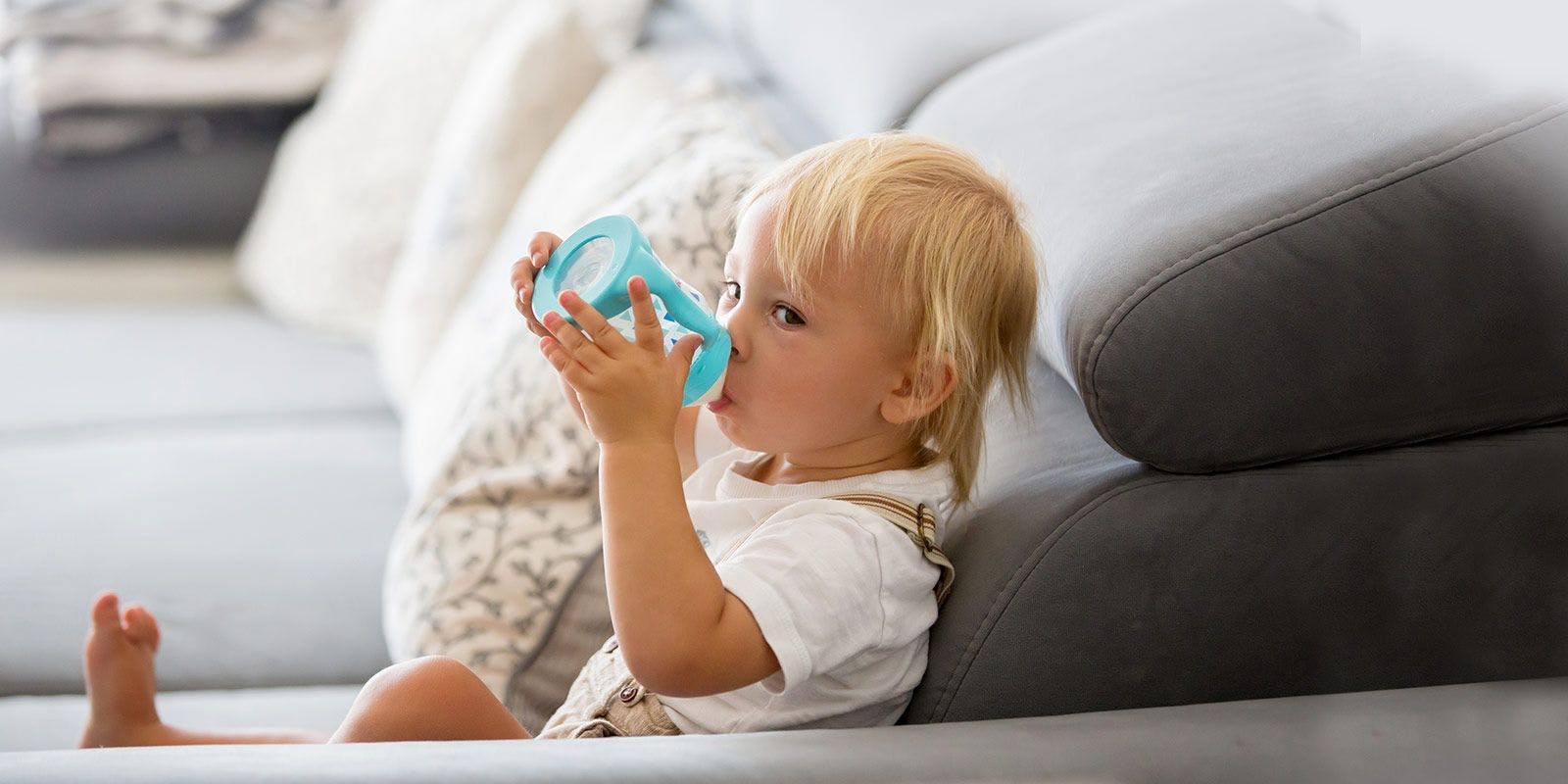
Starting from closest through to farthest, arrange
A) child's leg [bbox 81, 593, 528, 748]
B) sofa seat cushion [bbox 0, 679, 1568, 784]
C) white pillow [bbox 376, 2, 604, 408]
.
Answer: sofa seat cushion [bbox 0, 679, 1568, 784] → child's leg [bbox 81, 593, 528, 748] → white pillow [bbox 376, 2, 604, 408]

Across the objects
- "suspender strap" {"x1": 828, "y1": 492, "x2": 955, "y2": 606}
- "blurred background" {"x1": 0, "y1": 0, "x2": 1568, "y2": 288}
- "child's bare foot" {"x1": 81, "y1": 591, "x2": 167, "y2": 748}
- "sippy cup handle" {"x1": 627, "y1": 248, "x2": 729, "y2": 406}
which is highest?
"blurred background" {"x1": 0, "y1": 0, "x2": 1568, "y2": 288}

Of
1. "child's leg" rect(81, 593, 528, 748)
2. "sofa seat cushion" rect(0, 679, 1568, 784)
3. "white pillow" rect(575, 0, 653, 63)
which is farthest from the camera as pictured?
"white pillow" rect(575, 0, 653, 63)

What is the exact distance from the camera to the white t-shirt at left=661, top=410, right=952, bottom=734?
0.83m

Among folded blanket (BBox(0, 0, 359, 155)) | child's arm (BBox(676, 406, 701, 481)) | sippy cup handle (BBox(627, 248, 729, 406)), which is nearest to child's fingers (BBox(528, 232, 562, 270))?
sippy cup handle (BBox(627, 248, 729, 406))

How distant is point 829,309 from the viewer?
889 millimetres

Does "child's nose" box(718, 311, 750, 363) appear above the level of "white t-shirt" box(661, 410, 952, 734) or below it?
above

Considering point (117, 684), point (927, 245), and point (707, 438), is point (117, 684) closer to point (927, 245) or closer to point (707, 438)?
point (707, 438)

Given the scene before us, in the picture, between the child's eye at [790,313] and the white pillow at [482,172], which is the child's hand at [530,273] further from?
the white pillow at [482,172]

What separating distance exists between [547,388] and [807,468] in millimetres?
327

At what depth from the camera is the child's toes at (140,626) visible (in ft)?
3.73

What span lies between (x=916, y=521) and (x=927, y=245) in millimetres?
163

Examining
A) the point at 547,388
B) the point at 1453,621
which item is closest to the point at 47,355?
the point at 547,388

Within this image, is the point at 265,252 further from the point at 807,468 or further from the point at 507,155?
the point at 807,468

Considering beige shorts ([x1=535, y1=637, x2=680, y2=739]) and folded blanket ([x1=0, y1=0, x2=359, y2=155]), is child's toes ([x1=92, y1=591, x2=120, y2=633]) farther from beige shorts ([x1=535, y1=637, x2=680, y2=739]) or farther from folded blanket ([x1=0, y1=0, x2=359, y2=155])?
folded blanket ([x1=0, y1=0, x2=359, y2=155])
